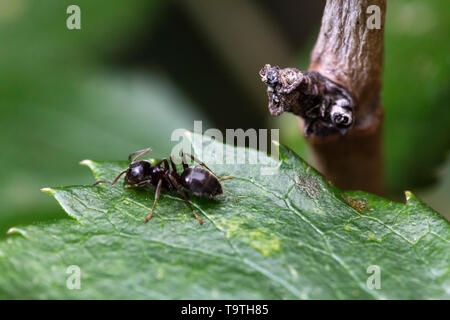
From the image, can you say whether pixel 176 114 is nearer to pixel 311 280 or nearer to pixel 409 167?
pixel 409 167

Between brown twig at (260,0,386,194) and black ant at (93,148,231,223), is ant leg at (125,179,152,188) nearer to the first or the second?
black ant at (93,148,231,223)

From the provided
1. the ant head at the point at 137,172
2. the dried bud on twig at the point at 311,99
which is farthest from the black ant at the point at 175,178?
the dried bud on twig at the point at 311,99

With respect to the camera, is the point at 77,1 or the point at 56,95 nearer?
the point at 56,95

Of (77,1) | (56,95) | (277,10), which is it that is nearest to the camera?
(56,95)

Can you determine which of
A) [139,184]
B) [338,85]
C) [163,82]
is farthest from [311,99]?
[163,82]

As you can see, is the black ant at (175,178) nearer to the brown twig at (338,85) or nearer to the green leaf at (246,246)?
the green leaf at (246,246)

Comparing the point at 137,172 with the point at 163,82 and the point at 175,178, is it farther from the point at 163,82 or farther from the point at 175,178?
the point at 163,82
